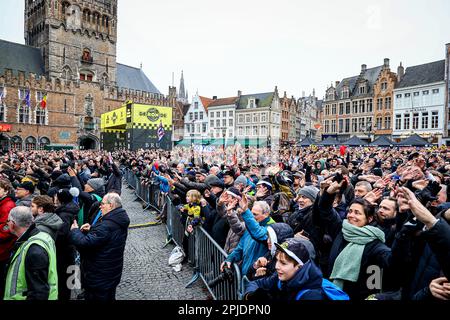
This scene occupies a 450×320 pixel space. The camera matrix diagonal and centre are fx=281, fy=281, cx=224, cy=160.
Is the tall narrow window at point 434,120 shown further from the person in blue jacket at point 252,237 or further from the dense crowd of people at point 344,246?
the person in blue jacket at point 252,237

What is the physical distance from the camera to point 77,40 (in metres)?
45.4

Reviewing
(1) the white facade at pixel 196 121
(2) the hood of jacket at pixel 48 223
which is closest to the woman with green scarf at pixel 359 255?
(2) the hood of jacket at pixel 48 223

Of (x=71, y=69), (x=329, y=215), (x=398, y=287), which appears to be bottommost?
(x=398, y=287)

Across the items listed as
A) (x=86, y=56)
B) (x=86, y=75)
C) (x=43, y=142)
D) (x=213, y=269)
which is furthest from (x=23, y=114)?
(x=213, y=269)

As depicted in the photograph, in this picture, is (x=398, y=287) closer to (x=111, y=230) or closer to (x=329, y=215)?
(x=329, y=215)

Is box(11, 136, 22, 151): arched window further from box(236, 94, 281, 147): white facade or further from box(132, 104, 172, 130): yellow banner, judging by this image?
box(236, 94, 281, 147): white facade

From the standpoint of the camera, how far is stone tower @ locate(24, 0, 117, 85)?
4281 centimetres

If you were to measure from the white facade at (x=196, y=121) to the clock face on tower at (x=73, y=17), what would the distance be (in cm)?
2375

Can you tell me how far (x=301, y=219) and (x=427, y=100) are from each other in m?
41.8

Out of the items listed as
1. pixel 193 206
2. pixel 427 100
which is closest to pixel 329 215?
pixel 193 206

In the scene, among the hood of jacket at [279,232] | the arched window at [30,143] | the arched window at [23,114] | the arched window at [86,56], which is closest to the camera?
the hood of jacket at [279,232]

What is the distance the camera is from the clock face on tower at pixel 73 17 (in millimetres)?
44344

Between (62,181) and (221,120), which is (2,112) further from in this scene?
(62,181)

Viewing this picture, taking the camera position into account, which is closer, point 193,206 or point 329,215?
point 329,215
